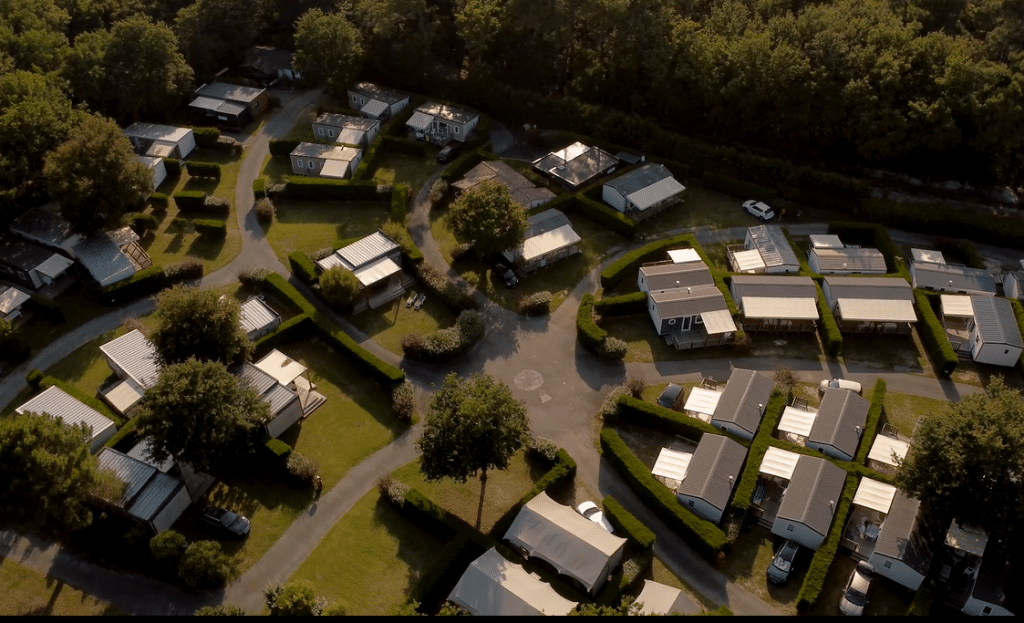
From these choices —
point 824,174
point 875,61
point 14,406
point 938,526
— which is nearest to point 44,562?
point 14,406

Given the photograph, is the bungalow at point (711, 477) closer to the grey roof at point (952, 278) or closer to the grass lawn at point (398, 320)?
the grass lawn at point (398, 320)

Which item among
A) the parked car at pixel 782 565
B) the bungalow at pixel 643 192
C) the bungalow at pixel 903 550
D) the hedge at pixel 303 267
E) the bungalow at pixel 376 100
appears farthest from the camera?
the bungalow at pixel 376 100

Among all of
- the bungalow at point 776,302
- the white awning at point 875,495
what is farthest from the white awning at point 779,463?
the bungalow at point 776,302

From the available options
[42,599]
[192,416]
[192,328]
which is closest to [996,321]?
[192,416]

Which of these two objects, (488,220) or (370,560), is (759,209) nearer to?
(488,220)

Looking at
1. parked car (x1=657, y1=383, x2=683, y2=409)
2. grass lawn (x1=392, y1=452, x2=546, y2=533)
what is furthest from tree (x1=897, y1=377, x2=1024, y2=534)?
grass lawn (x1=392, y1=452, x2=546, y2=533)

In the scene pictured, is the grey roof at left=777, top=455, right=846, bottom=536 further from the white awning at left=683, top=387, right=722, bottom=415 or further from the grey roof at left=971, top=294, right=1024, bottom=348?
the grey roof at left=971, top=294, right=1024, bottom=348
